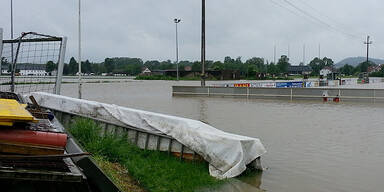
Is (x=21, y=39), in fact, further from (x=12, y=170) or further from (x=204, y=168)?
(x=12, y=170)

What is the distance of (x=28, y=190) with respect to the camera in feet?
14.4

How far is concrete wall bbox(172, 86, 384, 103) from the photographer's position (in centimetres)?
2486

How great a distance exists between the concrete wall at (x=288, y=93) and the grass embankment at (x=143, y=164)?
66.8ft

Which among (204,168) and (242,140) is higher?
(242,140)

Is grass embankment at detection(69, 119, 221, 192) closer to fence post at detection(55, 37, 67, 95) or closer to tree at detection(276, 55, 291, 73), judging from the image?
fence post at detection(55, 37, 67, 95)

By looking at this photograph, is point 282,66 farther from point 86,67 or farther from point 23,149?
point 23,149

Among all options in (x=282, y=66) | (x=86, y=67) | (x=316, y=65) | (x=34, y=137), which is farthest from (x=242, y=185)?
(x=316, y=65)

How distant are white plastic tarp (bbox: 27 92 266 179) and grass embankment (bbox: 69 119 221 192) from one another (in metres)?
0.32

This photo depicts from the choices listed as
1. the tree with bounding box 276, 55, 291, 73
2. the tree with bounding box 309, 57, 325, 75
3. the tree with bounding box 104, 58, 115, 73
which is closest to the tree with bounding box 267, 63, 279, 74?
the tree with bounding box 276, 55, 291, 73

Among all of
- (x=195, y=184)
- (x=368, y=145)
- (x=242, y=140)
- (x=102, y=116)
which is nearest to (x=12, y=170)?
(x=195, y=184)

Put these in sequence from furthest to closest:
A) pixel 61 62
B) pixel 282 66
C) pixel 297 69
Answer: pixel 297 69 < pixel 282 66 < pixel 61 62

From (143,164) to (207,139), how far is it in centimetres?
124

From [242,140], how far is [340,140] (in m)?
5.74

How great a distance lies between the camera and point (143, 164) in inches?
280
